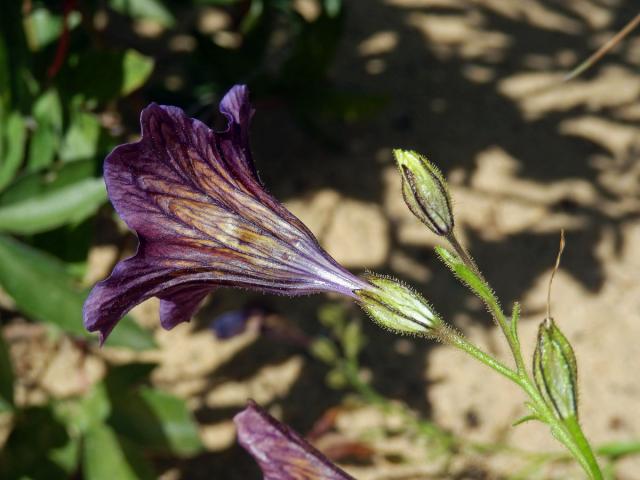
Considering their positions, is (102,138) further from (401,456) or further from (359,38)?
(359,38)

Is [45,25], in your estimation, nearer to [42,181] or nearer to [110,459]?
[42,181]

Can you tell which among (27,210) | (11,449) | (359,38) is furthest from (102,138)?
(359,38)

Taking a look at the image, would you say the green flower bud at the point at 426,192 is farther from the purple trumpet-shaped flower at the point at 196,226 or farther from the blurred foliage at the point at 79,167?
the blurred foliage at the point at 79,167

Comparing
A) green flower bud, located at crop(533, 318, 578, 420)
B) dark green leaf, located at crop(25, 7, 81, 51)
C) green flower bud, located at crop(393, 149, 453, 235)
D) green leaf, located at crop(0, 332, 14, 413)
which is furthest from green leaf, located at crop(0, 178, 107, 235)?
green flower bud, located at crop(533, 318, 578, 420)

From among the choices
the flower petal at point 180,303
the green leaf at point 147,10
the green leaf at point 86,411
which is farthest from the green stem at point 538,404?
the green leaf at point 147,10

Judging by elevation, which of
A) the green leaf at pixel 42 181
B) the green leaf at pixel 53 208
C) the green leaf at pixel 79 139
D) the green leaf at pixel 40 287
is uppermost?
the green leaf at pixel 42 181

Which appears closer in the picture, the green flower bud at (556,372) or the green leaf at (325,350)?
the green flower bud at (556,372)

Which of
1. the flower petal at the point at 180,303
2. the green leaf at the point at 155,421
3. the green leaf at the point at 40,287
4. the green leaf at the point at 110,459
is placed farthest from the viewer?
the green leaf at the point at 155,421
